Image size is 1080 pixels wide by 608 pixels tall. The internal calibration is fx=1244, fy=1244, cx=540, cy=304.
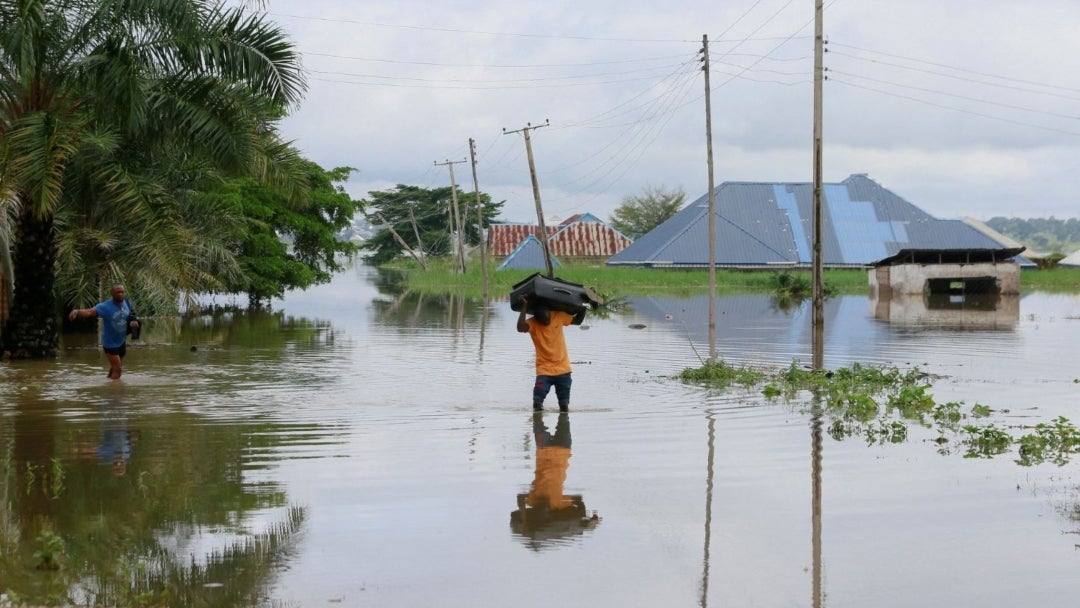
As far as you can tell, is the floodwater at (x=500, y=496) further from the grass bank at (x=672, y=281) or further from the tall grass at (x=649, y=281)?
the tall grass at (x=649, y=281)

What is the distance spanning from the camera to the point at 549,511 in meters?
8.68

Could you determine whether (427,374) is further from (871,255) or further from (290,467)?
(871,255)

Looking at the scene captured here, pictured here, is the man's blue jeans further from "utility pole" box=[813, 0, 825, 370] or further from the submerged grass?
"utility pole" box=[813, 0, 825, 370]

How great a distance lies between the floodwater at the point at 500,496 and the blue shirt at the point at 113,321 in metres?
0.67

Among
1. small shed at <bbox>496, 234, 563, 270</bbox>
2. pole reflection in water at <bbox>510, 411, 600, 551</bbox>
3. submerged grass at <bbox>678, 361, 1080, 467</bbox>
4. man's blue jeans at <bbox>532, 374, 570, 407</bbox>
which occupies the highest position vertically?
small shed at <bbox>496, 234, 563, 270</bbox>

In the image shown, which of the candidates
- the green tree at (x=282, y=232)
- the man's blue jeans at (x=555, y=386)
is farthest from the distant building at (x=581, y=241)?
the man's blue jeans at (x=555, y=386)

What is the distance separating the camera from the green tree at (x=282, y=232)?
4428 cm

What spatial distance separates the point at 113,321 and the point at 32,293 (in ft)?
18.3

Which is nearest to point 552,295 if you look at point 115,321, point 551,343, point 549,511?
point 551,343

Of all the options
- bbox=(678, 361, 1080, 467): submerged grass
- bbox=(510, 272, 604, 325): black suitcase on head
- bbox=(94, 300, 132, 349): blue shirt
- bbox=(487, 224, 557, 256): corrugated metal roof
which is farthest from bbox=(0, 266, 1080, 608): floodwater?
bbox=(487, 224, 557, 256): corrugated metal roof

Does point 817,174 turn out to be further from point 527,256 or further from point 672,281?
point 527,256

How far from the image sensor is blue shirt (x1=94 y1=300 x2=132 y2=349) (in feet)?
56.3

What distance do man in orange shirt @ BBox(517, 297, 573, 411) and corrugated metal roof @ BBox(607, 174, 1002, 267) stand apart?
63.5 m

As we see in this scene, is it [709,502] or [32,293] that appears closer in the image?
[709,502]
